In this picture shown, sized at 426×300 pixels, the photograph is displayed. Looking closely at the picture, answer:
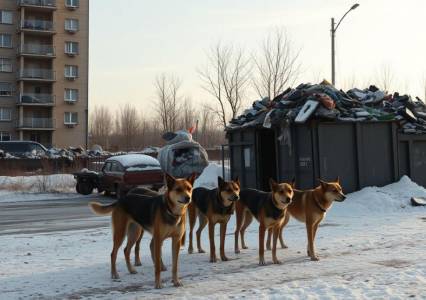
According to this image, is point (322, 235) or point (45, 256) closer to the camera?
point (45, 256)

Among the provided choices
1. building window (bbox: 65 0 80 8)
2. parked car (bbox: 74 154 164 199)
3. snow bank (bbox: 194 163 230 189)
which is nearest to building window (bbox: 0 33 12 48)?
building window (bbox: 65 0 80 8)

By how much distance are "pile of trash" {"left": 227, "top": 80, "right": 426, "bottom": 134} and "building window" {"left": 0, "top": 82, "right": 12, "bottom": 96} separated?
4739 cm

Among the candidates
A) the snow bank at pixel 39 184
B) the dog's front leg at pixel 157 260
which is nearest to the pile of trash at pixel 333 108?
the dog's front leg at pixel 157 260

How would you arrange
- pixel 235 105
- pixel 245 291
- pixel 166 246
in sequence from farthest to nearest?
pixel 235 105, pixel 166 246, pixel 245 291

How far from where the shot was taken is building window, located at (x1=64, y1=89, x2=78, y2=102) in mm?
62969

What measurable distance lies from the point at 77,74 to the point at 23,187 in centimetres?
3945

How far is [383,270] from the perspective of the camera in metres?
7.80

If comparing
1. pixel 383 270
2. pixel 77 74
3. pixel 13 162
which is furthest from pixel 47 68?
pixel 383 270

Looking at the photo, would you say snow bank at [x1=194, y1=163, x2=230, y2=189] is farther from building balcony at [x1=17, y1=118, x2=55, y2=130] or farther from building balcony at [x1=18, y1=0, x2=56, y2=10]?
building balcony at [x1=18, y1=0, x2=56, y2=10]

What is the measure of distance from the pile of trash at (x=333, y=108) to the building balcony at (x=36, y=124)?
148 feet

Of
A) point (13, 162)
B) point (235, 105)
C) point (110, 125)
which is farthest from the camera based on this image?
point (110, 125)

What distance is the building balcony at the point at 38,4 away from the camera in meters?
61.0

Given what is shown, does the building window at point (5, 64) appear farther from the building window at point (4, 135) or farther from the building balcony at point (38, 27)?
the building window at point (4, 135)

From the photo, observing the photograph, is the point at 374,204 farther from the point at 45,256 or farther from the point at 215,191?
the point at 45,256
